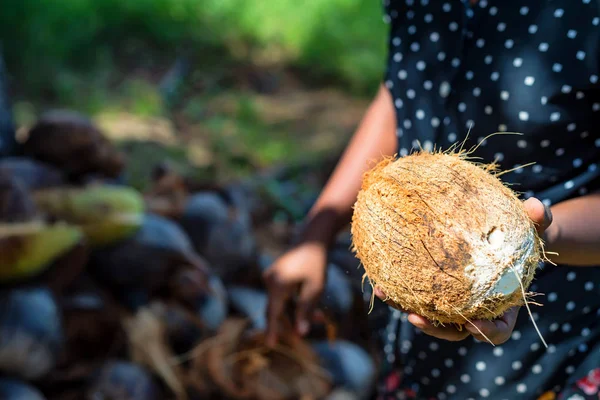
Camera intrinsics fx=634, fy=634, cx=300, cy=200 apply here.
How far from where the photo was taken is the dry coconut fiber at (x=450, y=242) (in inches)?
33.9

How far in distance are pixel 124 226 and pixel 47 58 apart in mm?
2858

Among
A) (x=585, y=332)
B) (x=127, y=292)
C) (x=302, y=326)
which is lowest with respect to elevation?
(x=127, y=292)

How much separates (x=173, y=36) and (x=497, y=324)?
17.1ft

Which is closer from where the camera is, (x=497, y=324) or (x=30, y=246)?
(x=497, y=324)

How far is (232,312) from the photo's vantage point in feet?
8.32

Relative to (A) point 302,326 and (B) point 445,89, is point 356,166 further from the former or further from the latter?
(A) point 302,326

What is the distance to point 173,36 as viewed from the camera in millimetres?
5633

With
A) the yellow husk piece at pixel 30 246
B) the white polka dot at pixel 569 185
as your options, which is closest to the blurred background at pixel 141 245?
the yellow husk piece at pixel 30 246

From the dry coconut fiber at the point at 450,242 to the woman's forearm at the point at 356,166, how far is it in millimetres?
458

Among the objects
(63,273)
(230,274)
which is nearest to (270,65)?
(230,274)

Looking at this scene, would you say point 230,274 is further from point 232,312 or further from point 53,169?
point 53,169

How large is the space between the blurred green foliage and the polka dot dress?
354cm

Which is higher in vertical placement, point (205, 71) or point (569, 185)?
point (569, 185)

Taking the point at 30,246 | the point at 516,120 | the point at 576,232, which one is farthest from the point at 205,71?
the point at 576,232
